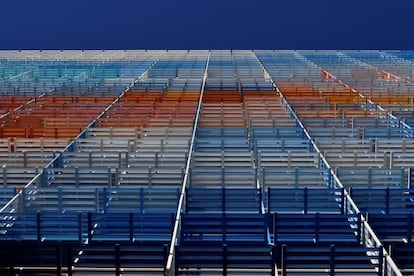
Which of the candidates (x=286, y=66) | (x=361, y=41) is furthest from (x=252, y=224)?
(x=361, y=41)

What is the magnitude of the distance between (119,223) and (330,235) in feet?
12.4

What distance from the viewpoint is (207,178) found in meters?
18.8

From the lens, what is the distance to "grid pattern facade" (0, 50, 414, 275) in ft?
41.1

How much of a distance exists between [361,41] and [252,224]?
180 feet

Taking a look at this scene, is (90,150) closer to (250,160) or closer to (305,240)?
(250,160)

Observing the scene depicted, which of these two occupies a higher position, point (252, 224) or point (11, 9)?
point (11, 9)

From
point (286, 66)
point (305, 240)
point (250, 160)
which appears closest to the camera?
point (305, 240)

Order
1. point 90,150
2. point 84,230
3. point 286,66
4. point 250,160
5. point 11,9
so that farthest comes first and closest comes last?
1. point 11,9
2. point 286,66
3. point 90,150
4. point 250,160
5. point 84,230

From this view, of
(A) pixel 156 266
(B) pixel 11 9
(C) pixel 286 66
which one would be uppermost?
(B) pixel 11 9

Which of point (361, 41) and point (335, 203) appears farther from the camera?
point (361, 41)

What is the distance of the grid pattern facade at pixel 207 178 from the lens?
1253 centimetres

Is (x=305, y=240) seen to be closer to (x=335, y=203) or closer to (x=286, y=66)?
(x=335, y=203)

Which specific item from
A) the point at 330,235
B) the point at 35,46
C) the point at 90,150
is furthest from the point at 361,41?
the point at 330,235

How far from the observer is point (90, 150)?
73.2 ft
